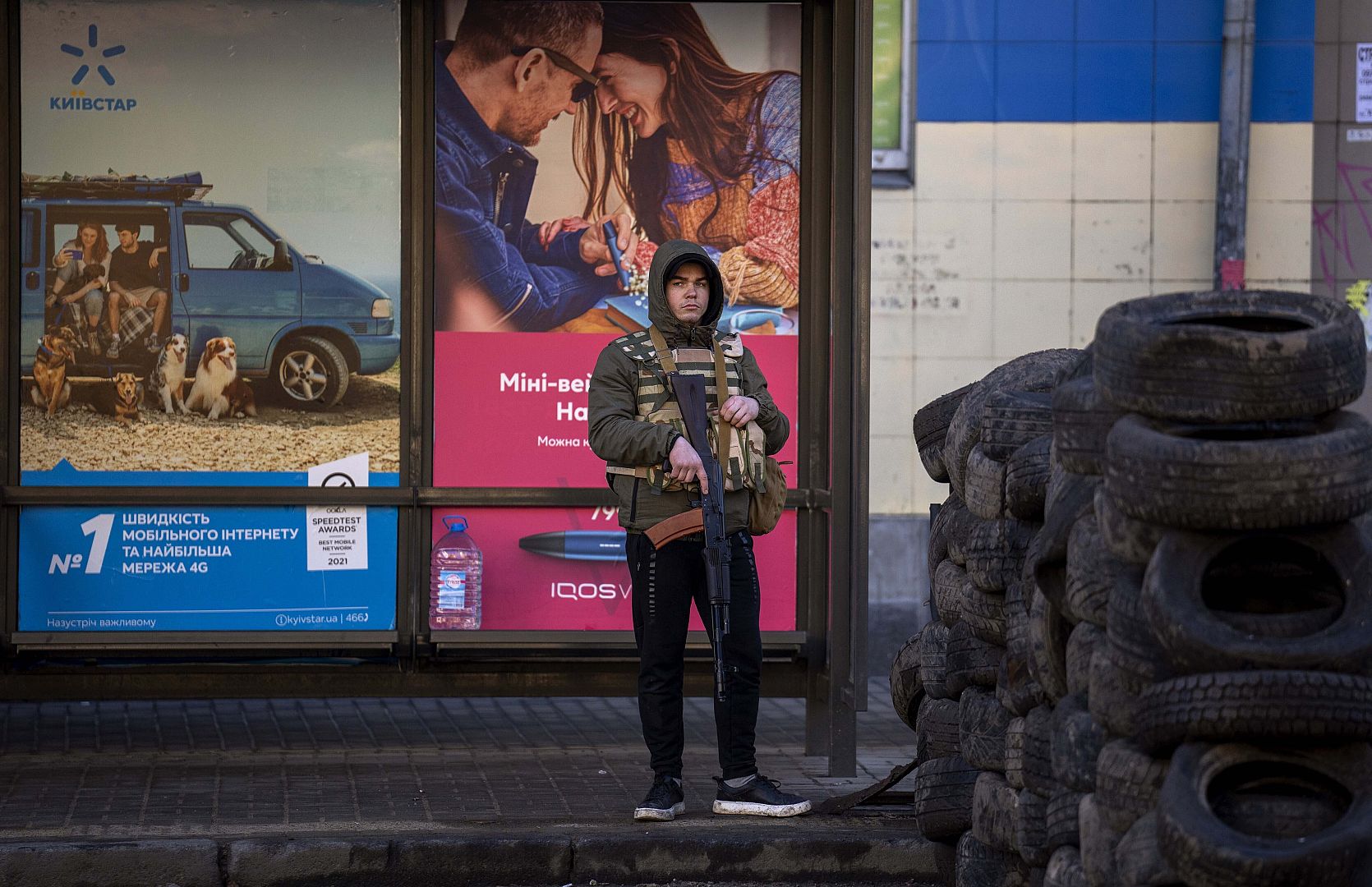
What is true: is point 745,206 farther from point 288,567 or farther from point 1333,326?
point 1333,326

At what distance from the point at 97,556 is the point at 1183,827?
4.84 metres

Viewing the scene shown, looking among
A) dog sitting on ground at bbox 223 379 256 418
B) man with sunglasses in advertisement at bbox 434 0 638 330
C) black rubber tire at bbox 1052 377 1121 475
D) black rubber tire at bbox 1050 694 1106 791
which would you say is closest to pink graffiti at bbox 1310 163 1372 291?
man with sunglasses in advertisement at bbox 434 0 638 330

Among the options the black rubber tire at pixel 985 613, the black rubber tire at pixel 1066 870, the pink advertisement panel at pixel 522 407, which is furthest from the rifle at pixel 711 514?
the black rubber tire at pixel 1066 870

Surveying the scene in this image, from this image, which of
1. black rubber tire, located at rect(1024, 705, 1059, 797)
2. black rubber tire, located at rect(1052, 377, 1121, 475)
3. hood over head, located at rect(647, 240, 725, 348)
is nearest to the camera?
black rubber tire, located at rect(1052, 377, 1121, 475)

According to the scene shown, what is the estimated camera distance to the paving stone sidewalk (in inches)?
230

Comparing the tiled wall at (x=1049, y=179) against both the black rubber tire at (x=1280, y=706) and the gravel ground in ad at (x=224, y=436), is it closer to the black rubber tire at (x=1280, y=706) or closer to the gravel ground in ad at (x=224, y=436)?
the gravel ground in ad at (x=224, y=436)

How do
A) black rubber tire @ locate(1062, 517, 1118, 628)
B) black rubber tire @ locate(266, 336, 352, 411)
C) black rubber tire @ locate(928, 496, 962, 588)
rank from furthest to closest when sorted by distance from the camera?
black rubber tire @ locate(266, 336, 352, 411)
black rubber tire @ locate(928, 496, 962, 588)
black rubber tire @ locate(1062, 517, 1118, 628)

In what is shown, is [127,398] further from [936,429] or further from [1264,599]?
[1264,599]

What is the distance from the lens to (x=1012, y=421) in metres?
4.85

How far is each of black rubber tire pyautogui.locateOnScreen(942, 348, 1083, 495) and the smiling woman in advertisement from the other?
193cm

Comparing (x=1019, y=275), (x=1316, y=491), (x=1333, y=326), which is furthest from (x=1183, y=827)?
(x=1019, y=275)

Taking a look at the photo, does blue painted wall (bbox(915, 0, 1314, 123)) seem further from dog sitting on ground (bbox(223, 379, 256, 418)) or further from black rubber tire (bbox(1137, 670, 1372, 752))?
black rubber tire (bbox(1137, 670, 1372, 752))

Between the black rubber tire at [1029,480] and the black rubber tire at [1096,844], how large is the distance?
0.95 meters

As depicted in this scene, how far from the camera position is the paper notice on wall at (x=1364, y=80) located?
10.1 metres
